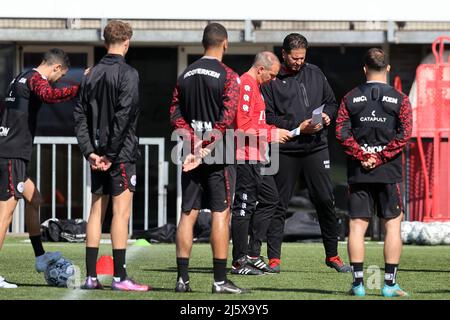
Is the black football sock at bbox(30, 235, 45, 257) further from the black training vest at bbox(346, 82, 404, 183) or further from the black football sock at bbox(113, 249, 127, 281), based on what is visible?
the black training vest at bbox(346, 82, 404, 183)

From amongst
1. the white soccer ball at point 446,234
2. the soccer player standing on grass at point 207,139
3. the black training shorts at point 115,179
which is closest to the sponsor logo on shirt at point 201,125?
the soccer player standing on grass at point 207,139

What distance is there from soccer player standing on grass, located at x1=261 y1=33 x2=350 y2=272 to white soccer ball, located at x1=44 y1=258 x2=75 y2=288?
7.06ft

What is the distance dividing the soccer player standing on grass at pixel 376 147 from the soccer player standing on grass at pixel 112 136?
144 centimetres

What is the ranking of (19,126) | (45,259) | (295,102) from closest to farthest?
(19,126) → (45,259) → (295,102)

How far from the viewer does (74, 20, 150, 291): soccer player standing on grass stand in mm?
7676

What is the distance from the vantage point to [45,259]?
8.66 m

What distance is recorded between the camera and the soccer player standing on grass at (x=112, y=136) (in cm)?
768

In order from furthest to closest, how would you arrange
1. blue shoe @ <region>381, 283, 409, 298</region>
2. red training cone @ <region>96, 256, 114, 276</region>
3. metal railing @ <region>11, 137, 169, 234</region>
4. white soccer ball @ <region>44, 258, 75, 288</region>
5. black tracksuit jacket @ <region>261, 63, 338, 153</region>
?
1. metal railing @ <region>11, 137, 169, 234</region>
2. black tracksuit jacket @ <region>261, 63, 338, 153</region>
3. red training cone @ <region>96, 256, 114, 276</region>
4. white soccer ball @ <region>44, 258, 75, 288</region>
5. blue shoe @ <region>381, 283, 409, 298</region>

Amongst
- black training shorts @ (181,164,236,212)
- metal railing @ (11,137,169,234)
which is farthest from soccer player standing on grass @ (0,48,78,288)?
metal railing @ (11,137,169,234)

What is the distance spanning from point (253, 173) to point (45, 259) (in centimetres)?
184

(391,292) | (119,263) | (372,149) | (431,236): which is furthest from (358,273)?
(431,236)

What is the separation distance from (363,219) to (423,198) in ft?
27.6

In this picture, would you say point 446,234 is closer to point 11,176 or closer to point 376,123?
point 376,123
